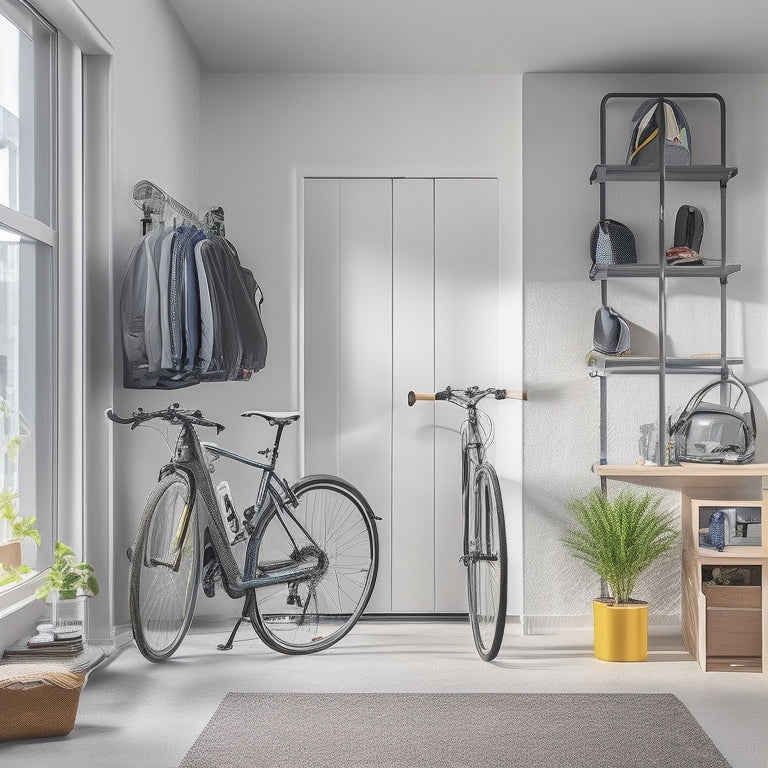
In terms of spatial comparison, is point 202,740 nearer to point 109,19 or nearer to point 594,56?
point 109,19

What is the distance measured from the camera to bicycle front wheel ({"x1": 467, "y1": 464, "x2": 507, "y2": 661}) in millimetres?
3146

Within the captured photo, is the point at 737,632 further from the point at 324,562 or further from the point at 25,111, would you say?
the point at 25,111

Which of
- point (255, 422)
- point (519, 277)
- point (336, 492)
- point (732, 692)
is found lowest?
point (732, 692)

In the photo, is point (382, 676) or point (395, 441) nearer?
point (382, 676)

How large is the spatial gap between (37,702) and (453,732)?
115cm

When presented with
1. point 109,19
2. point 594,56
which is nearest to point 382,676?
point 109,19

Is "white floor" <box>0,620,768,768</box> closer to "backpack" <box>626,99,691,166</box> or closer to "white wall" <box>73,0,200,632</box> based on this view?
"white wall" <box>73,0,200,632</box>

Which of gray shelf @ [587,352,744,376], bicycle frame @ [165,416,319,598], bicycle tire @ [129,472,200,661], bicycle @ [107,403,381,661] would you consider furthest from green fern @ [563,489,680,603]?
bicycle tire @ [129,472,200,661]

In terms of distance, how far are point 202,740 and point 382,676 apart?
2.68ft

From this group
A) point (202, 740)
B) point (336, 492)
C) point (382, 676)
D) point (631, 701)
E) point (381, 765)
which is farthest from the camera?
point (336, 492)

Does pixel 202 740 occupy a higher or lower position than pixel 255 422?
lower

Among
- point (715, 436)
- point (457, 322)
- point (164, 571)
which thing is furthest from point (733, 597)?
point (164, 571)

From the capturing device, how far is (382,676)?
10.0ft

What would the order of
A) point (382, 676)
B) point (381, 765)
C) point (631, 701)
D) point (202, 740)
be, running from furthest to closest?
point (382, 676), point (631, 701), point (202, 740), point (381, 765)
